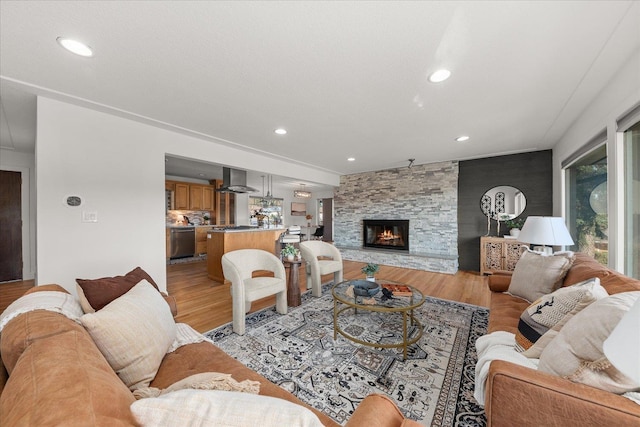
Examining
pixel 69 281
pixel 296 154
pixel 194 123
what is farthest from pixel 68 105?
pixel 296 154

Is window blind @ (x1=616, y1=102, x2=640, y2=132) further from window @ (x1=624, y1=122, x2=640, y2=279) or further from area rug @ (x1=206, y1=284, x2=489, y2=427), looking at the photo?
area rug @ (x1=206, y1=284, x2=489, y2=427)

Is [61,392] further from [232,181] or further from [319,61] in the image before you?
[232,181]

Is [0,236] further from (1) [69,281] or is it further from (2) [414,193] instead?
(2) [414,193]

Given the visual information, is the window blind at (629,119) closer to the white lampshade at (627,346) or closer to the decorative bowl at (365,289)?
the white lampshade at (627,346)

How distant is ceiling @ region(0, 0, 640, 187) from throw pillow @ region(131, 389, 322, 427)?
1.75 metres

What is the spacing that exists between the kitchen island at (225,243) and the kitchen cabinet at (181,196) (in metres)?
2.42

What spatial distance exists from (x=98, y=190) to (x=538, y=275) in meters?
4.50

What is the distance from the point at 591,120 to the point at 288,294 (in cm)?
393

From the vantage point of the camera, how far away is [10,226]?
13.6 feet

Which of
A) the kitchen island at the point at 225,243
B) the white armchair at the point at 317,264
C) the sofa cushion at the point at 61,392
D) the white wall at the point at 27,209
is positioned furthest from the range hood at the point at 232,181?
the sofa cushion at the point at 61,392

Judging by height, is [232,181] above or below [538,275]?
above

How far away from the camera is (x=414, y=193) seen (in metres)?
5.53

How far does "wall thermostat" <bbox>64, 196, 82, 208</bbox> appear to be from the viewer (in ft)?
7.89

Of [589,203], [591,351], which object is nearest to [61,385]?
[591,351]
